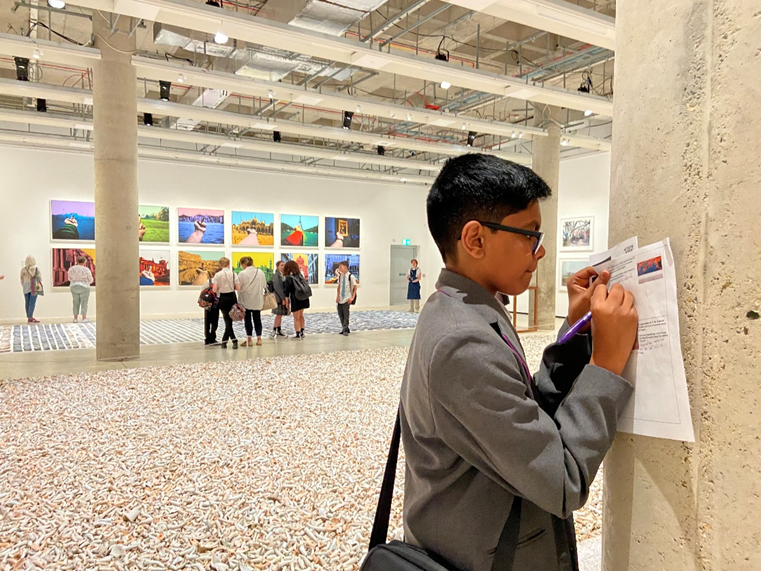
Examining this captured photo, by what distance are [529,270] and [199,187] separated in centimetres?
1824

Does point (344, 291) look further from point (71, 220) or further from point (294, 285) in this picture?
point (71, 220)

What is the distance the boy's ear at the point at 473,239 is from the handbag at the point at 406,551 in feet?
1.53

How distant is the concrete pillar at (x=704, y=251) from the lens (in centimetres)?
90

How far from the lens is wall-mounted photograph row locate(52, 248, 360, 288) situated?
16172 millimetres

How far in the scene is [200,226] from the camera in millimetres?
18094

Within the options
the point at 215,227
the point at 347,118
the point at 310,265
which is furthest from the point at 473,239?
the point at 310,265

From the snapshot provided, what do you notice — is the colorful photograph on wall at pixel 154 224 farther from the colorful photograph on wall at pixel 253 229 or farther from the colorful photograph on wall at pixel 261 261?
the colorful photograph on wall at pixel 261 261

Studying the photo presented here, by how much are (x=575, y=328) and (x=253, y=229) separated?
18.5 meters

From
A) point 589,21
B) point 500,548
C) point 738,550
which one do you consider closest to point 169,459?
point 500,548

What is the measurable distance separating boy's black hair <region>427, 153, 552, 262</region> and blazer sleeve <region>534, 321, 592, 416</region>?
1.07ft

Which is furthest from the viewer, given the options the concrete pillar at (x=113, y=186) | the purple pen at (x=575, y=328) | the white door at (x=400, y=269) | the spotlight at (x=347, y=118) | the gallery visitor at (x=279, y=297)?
the white door at (x=400, y=269)

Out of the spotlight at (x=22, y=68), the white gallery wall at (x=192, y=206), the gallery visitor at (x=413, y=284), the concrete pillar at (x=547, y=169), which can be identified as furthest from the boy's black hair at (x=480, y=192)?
the gallery visitor at (x=413, y=284)

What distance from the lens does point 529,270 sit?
123cm

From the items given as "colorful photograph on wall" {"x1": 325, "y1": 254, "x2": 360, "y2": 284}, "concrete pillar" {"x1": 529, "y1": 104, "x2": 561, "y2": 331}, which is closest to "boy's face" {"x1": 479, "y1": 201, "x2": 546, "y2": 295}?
"concrete pillar" {"x1": 529, "y1": 104, "x2": 561, "y2": 331}
